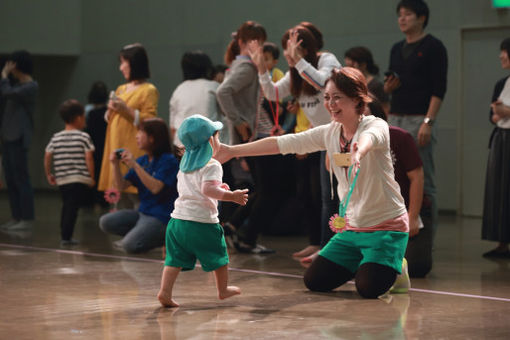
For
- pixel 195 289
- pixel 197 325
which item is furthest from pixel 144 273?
pixel 197 325

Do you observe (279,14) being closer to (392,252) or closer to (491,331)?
(392,252)

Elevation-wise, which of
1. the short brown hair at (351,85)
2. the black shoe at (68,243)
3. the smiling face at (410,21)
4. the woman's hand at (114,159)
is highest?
the smiling face at (410,21)

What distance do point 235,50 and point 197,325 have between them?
301cm

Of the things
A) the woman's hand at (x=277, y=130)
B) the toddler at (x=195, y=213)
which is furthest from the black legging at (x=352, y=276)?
the woman's hand at (x=277, y=130)

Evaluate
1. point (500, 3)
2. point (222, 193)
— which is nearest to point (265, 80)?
point (222, 193)

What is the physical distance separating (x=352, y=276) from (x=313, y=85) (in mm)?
1238

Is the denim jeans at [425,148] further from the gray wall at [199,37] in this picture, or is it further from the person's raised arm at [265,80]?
the gray wall at [199,37]

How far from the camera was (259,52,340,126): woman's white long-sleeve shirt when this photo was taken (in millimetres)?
4910

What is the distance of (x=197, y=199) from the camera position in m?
3.78

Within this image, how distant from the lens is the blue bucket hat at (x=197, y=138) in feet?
12.2

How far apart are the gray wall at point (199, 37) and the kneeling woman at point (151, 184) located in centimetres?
387

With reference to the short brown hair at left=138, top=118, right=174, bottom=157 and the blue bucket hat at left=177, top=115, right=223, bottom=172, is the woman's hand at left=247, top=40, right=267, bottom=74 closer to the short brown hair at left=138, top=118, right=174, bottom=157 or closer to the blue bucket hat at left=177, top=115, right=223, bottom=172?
the short brown hair at left=138, top=118, right=174, bottom=157

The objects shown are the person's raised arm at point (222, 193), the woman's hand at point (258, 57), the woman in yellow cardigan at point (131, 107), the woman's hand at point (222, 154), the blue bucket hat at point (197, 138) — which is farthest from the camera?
the woman in yellow cardigan at point (131, 107)

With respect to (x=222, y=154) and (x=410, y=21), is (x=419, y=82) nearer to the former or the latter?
(x=410, y=21)
